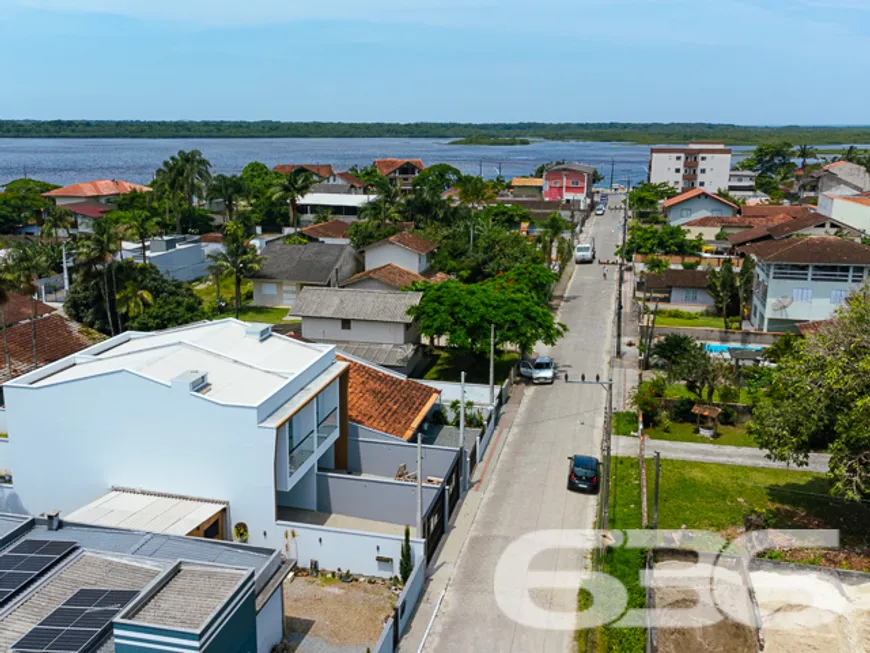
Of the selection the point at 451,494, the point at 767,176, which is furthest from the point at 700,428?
the point at 767,176

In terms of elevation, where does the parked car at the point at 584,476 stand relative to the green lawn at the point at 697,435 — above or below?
above

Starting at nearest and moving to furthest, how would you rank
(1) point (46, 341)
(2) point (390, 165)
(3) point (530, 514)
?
(3) point (530, 514) → (1) point (46, 341) → (2) point (390, 165)

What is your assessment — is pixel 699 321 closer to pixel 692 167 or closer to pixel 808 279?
pixel 808 279

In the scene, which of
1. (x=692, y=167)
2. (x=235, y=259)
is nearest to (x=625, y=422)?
(x=235, y=259)

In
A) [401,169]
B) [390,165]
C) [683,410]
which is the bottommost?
[683,410]

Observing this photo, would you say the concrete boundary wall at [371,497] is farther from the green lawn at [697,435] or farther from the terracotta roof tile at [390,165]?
the terracotta roof tile at [390,165]

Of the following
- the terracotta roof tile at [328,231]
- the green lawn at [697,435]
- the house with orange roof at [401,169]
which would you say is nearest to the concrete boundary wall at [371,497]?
the green lawn at [697,435]

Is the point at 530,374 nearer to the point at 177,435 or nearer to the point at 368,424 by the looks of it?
the point at 368,424
